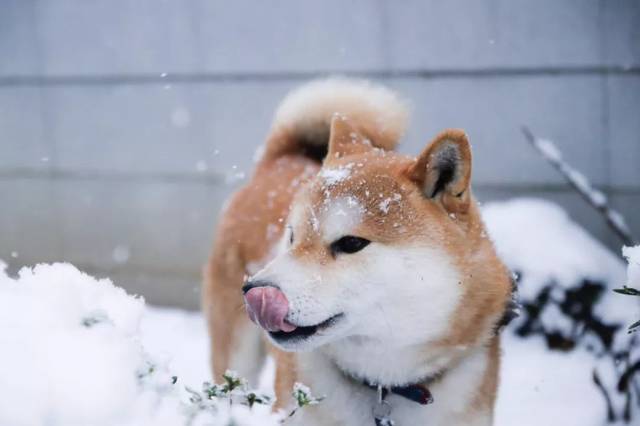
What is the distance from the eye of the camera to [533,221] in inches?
150

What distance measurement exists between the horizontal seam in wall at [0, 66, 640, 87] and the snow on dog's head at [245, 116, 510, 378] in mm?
2058

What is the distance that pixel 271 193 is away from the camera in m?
2.90

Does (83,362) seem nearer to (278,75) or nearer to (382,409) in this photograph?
(382,409)

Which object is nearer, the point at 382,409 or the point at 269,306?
the point at 269,306

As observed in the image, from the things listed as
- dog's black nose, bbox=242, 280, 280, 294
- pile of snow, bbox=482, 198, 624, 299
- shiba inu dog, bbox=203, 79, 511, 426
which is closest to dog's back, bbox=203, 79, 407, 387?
shiba inu dog, bbox=203, 79, 511, 426

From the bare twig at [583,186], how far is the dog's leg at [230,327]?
156 cm

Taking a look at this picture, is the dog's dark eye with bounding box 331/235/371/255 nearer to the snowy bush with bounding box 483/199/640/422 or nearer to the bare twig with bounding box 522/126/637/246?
the snowy bush with bounding box 483/199/640/422

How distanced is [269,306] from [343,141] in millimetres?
736

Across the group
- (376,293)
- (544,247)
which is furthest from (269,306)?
(544,247)

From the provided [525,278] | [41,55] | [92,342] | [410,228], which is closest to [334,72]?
[525,278]

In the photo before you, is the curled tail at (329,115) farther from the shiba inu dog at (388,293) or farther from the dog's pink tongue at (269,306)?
the dog's pink tongue at (269,306)

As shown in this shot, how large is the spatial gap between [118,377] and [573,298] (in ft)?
8.88

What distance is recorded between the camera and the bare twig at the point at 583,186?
3410mm

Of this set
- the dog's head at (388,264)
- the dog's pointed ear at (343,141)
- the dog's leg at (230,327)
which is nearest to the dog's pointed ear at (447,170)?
the dog's head at (388,264)
